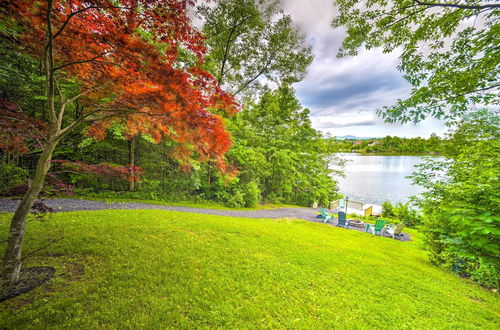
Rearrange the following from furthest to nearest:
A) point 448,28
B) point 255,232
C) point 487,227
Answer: point 255,232 < point 448,28 < point 487,227

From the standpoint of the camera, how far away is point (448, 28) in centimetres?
402

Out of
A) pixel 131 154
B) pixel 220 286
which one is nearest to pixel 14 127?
pixel 220 286

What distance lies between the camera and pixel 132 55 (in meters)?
2.80

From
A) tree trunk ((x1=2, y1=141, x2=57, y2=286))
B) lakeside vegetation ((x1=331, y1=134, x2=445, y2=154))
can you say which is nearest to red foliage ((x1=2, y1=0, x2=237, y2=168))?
tree trunk ((x1=2, y1=141, x2=57, y2=286))

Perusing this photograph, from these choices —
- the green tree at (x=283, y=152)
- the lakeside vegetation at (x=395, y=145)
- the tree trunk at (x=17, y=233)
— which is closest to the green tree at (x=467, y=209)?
the tree trunk at (x=17, y=233)

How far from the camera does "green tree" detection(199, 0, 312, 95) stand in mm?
9121

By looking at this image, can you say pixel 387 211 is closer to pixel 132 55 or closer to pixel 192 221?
pixel 192 221

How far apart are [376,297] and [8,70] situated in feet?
44.2

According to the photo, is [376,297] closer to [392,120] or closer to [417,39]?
[392,120]

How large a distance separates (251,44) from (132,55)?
9290mm

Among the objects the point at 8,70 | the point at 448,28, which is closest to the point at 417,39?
the point at 448,28

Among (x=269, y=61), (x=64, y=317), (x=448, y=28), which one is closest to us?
(x=64, y=317)

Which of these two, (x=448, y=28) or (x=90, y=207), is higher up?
(x=448, y=28)

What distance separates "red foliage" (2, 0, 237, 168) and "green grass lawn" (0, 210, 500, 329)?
257 cm
